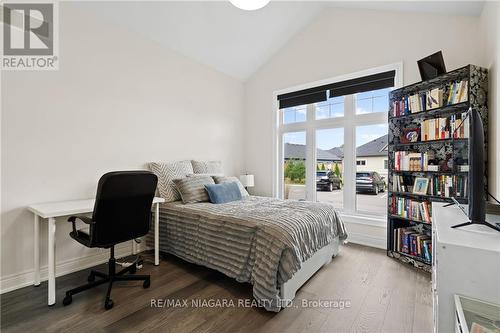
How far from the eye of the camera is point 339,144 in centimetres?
377

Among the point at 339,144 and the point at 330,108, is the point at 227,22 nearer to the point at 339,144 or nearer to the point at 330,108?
the point at 330,108

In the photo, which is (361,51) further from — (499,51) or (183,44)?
(183,44)

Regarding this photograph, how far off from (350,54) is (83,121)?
143 inches

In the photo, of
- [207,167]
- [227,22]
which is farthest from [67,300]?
[227,22]

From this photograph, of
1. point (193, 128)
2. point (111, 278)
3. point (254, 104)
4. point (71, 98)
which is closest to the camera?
point (111, 278)

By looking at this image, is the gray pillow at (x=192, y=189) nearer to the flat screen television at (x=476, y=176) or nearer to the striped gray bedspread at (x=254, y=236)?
the striped gray bedspread at (x=254, y=236)

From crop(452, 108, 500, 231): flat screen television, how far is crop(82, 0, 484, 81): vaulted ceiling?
1979mm

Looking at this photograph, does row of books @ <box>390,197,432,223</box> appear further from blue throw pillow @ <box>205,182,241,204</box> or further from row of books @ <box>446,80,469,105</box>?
blue throw pillow @ <box>205,182,241,204</box>

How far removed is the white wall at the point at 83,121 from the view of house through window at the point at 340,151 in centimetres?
180

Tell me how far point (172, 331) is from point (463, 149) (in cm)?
312

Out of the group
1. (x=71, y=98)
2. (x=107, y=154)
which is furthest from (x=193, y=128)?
(x=71, y=98)

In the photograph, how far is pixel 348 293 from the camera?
2.09m

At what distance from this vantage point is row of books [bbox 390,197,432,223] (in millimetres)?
2559

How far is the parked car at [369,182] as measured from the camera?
11.4ft
